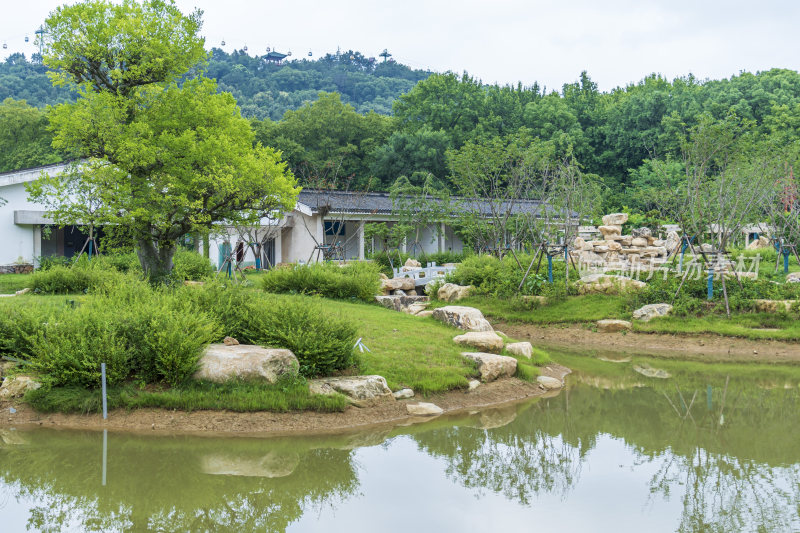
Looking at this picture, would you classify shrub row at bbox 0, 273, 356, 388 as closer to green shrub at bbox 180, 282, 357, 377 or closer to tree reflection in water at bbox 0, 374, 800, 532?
green shrub at bbox 180, 282, 357, 377

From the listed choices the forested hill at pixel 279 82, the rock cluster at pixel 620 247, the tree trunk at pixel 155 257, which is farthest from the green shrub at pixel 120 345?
the forested hill at pixel 279 82

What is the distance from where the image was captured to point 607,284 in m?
17.2

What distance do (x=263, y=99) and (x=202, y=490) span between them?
183 ft

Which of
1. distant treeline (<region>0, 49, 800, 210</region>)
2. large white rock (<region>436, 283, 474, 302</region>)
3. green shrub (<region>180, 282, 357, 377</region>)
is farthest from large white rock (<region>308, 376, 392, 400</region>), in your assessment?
distant treeline (<region>0, 49, 800, 210</region>)

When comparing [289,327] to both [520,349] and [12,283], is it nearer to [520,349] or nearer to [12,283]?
[520,349]

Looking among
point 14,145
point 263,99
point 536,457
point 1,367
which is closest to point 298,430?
point 536,457

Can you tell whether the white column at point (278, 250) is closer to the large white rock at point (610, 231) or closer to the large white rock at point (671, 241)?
the large white rock at point (610, 231)

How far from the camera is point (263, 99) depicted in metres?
59.0

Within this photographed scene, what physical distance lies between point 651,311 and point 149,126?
37.0ft

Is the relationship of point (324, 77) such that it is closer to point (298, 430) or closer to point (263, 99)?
point (263, 99)

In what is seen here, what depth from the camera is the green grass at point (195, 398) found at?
8.47 meters

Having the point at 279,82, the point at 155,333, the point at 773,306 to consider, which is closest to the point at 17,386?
the point at 155,333

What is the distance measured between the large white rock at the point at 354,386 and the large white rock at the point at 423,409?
0.34m

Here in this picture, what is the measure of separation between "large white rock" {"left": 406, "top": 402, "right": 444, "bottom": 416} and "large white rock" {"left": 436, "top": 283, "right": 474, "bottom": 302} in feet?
29.6
